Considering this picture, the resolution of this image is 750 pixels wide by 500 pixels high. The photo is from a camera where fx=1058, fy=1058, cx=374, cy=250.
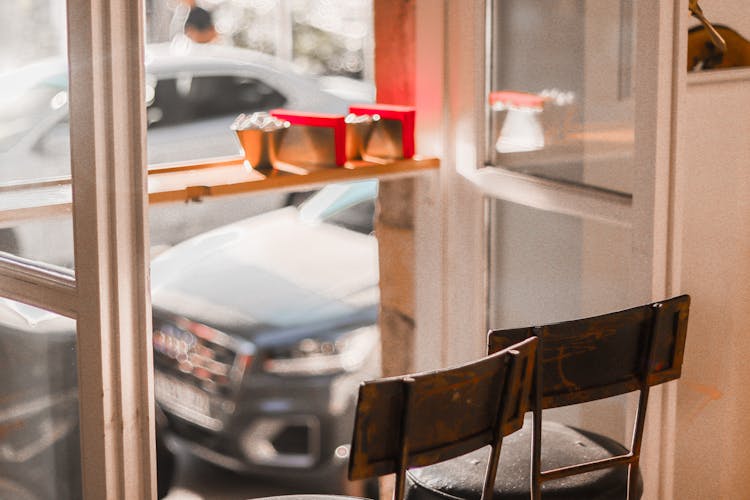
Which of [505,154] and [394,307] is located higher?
[505,154]

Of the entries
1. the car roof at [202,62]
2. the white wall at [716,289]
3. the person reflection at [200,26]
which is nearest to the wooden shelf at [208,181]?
the white wall at [716,289]

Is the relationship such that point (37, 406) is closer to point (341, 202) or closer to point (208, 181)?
point (208, 181)

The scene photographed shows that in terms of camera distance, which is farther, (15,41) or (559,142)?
(559,142)

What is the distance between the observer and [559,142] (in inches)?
83.4

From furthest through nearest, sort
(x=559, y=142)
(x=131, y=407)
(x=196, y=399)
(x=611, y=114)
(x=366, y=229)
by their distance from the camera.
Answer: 1. (x=366, y=229)
2. (x=196, y=399)
3. (x=559, y=142)
4. (x=611, y=114)
5. (x=131, y=407)

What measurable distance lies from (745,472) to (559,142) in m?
0.88

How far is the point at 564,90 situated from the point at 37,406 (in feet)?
3.81

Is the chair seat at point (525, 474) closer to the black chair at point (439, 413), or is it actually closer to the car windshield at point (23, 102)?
the black chair at point (439, 413)

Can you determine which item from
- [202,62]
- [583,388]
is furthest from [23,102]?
[202,62]

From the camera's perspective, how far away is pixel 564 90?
211cm

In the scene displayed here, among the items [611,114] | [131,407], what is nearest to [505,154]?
[611,114]

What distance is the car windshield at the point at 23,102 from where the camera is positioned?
5.47ft

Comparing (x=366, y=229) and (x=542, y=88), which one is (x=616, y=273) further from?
(x=366, y=229)

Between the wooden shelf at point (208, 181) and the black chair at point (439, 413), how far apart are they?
630mm
